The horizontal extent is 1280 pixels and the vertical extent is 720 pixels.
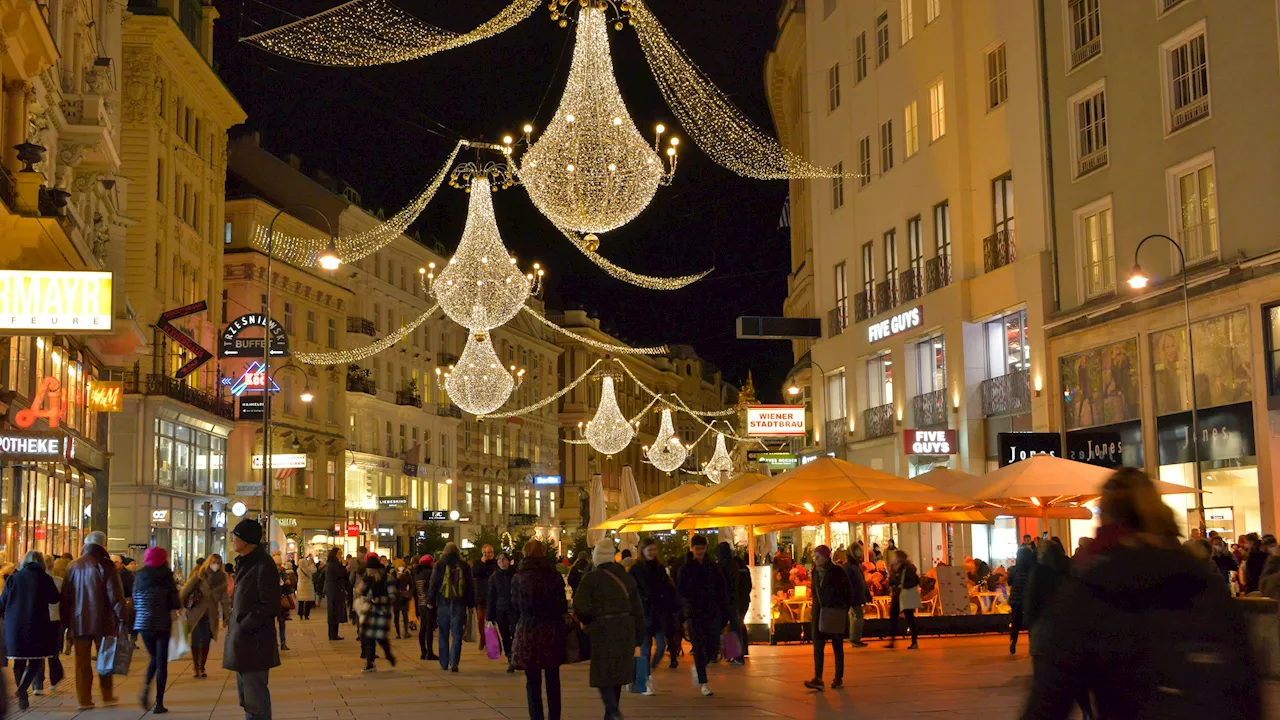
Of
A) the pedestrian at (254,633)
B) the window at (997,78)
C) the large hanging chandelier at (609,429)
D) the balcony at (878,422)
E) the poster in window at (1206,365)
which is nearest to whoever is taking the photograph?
the pedestrian at (254,633)

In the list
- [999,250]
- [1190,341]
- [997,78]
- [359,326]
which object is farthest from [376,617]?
[359,326]

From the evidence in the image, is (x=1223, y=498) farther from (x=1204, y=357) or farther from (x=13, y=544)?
(x=13, y=544)

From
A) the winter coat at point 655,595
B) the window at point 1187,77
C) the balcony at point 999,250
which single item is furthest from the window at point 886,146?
the winter coat at point 655,595

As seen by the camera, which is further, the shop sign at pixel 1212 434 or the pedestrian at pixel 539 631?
the shop sign at pixel 1212 434

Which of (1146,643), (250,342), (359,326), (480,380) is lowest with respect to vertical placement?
(1146,643)

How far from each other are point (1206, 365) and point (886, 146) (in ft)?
50.2

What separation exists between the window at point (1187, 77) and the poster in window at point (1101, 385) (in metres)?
4.65

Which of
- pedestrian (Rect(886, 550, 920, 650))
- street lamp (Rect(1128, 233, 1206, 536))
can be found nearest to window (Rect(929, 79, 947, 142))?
street lamp (Rect(1128, 233, 1206, 536))

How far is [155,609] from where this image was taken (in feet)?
50.8

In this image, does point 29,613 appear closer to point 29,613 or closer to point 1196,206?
point 29,613

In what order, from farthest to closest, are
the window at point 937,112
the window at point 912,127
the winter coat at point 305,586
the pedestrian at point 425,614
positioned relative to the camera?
the window at point 912,127 < the window at point 937,112 < the winter coat at point 305,586 < the pedestrian at point 425,614

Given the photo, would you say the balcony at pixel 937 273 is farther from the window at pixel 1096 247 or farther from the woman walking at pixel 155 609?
the woman walking at pixel 155 609

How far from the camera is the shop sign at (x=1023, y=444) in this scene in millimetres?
28844

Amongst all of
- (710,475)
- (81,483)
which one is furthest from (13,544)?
(710,475)
